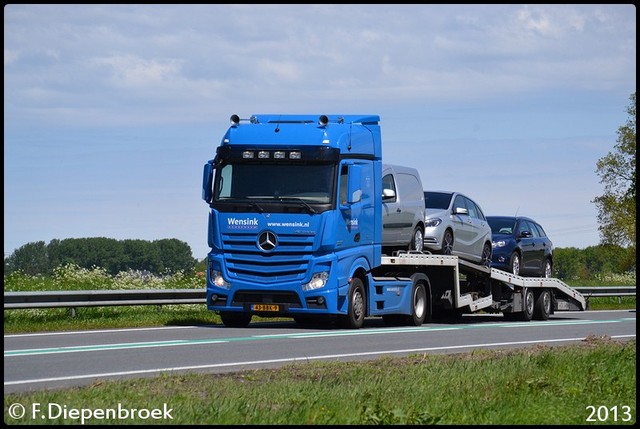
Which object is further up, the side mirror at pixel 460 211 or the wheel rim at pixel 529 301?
the side mirror at pixel 460 211

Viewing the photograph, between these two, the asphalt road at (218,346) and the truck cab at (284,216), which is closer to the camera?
the asphalt road at (218,346)

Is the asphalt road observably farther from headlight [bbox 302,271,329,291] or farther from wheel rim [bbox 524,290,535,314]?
wheel rim [bbox 524,290,535,314]

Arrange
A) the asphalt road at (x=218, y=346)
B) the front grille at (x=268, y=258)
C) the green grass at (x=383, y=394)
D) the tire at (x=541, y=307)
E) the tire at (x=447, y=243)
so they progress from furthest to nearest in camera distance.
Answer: the tire at (x=541, y=307) → the tire at (x=447, y=243) → the front grille at (x=268, y=258) → the asphalt road at (x=218, y=346) → the green grass at (x=383, y=394)

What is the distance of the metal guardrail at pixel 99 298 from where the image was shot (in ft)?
68.6

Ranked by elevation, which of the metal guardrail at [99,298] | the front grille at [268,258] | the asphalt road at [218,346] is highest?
the front grille at [268,258]

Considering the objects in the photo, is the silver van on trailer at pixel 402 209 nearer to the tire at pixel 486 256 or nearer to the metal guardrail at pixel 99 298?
the tire at pixel 486 256

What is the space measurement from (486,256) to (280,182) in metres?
8.17

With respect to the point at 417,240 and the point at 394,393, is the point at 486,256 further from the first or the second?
the point at 394,393

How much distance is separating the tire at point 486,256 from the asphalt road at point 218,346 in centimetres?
270

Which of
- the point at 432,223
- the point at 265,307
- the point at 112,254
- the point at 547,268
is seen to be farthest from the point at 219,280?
the point at 112,254

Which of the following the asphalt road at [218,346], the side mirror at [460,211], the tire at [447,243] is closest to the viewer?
the asphalt road at [218,346]

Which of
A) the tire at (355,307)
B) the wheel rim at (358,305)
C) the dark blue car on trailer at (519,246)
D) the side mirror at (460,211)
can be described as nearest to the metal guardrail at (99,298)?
the tire at (355,307)

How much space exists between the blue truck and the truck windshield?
2cm

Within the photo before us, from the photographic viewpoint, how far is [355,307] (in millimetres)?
21484
